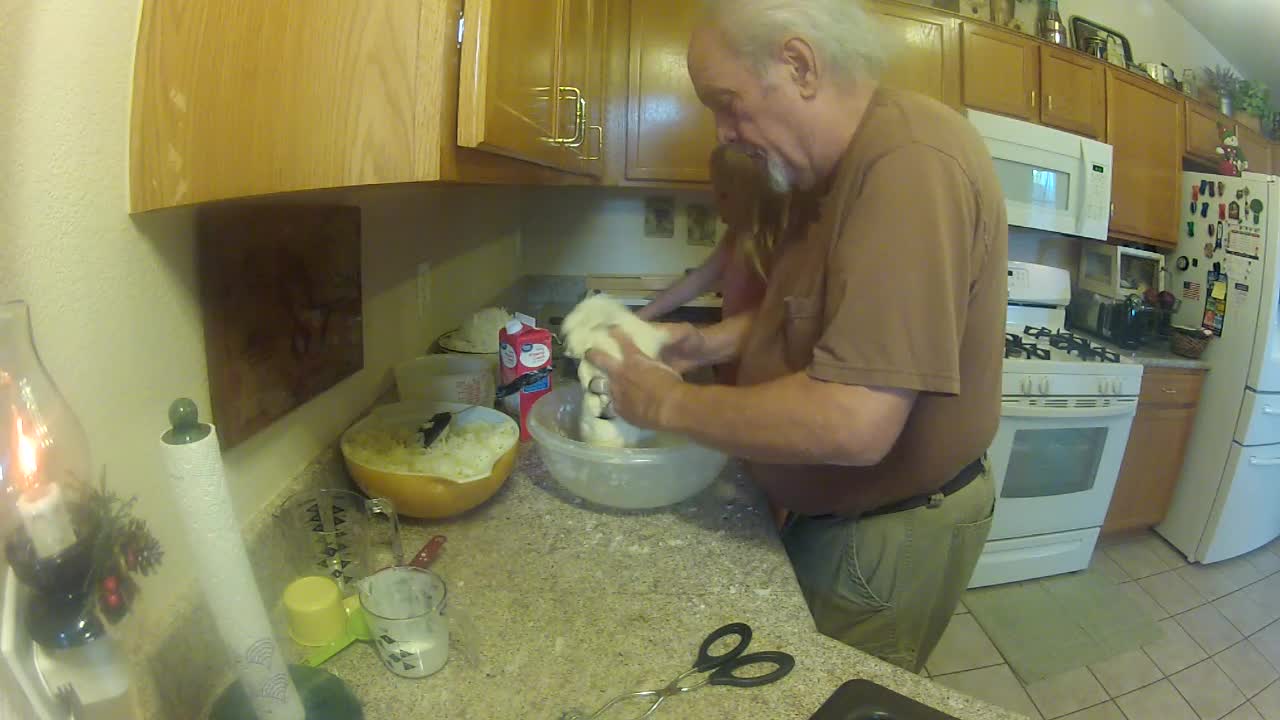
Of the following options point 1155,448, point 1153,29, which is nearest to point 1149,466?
point 1155,448

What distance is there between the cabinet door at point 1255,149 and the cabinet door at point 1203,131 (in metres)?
0.17

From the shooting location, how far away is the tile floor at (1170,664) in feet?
6.67

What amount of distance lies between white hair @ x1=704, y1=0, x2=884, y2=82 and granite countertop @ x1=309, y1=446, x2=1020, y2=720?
624 millimetres

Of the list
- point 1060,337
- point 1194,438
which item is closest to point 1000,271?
point 1060,337

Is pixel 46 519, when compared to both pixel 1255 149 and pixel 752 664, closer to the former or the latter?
pixel 752 664

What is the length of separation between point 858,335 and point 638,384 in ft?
0.97

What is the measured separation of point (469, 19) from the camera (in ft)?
1.63

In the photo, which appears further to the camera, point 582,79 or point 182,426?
point 582,79

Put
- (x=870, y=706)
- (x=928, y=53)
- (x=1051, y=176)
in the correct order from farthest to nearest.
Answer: (x=1051, y=176)
(x=928, y=53)
(x=870, y=706)

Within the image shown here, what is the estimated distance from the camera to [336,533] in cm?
77

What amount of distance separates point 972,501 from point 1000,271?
41cm

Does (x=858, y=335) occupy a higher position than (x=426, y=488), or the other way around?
(x=858, y=335)

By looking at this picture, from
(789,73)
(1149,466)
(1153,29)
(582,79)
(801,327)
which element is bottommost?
(1149,466)

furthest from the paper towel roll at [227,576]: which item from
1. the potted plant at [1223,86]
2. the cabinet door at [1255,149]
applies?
the potted plant at [1223,86]
